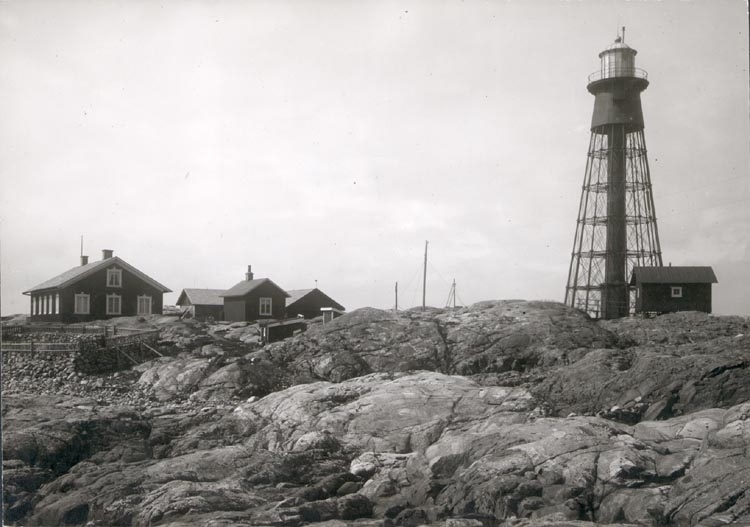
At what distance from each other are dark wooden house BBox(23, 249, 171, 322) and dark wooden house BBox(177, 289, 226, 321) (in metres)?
2.99

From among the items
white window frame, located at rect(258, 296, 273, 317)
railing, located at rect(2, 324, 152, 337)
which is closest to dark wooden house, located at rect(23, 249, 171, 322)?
railing, located at rect(2, 324, 152, 337)

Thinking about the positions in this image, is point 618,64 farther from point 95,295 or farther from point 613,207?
point 95,295

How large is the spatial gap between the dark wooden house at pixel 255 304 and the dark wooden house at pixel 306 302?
2.12 feet

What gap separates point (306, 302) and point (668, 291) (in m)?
14.5

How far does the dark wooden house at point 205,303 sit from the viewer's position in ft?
91.9

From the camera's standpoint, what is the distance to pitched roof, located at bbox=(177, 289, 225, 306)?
1102 inches

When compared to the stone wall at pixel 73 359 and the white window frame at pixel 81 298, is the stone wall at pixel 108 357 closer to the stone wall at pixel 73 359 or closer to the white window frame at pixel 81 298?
the stone wall at pixel 73 359

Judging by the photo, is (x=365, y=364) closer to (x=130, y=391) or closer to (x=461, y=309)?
(x=461, y=309)

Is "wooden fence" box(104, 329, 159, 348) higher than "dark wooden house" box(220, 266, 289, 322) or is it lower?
lower

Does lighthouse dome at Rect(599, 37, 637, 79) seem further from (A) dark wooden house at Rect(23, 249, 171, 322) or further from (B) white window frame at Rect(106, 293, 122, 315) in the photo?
(B) white window frame at Rect(106, 293, 122, 315)

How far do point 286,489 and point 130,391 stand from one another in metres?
7.64

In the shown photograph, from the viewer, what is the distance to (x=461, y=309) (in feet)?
70.4

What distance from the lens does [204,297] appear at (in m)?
Result: 28.4

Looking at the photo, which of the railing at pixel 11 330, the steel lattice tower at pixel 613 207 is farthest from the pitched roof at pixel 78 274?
the steel lattice tower at pixel 613 207
